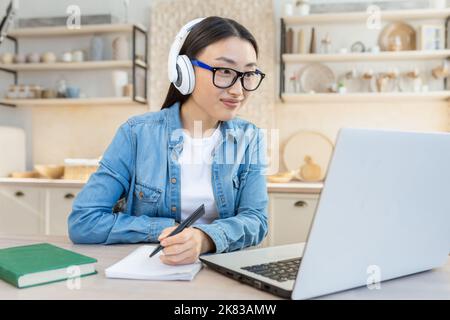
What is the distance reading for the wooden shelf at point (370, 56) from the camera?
3.19 m

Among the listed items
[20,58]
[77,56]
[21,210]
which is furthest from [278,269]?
[20,58]

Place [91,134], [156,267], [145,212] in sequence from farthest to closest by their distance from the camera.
Answer: [91,134], [145,212], [156,267]

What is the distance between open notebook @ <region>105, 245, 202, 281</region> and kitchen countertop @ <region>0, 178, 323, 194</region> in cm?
198

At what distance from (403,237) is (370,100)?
283 centimetres

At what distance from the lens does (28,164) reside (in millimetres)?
3875

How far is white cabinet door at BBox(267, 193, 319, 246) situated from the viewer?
2885 millimetres

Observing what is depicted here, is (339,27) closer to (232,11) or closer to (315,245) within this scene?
(232,11)

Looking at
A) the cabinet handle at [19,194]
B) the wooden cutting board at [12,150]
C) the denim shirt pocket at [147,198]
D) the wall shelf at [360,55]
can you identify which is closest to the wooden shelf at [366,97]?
the wall shelf at [360,55]

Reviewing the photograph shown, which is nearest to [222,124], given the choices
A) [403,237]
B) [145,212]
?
[145,212]

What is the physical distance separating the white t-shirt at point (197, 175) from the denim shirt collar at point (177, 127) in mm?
29

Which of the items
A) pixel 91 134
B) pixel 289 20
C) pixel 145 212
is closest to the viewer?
pixel 145 212

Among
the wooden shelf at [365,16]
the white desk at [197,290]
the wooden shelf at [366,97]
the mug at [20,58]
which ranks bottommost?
the white desk at [197,290]

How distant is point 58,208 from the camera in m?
3.14

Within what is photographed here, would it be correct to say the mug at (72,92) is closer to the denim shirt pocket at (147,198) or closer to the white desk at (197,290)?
the denim shirt pocket at (147,198)
